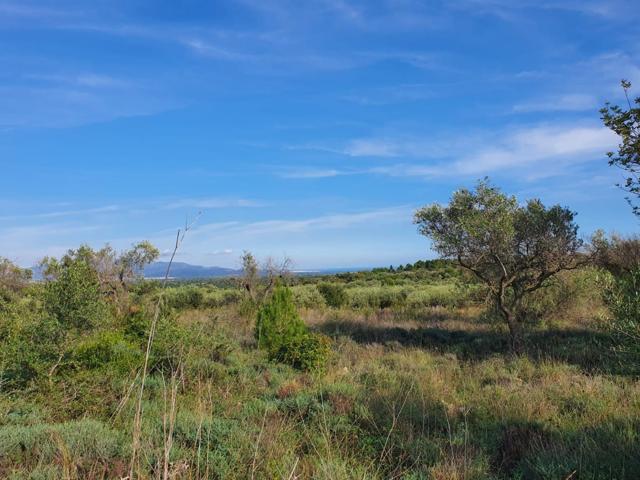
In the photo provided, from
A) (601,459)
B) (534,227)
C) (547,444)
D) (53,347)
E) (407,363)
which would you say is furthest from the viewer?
(534,227)

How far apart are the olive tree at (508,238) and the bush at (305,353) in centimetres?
465

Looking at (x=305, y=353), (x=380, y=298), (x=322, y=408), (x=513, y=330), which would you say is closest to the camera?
(x=322, y=408)

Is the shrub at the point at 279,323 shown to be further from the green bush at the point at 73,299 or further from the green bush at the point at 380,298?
the green bush at the point at 380,298

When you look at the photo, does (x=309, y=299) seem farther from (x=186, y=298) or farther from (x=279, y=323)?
(x=279, y=323)

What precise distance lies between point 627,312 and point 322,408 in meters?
4.19

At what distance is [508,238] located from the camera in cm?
1334

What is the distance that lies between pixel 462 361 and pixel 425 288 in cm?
1935

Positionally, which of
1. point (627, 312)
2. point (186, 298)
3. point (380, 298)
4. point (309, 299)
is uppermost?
point (627, 312)

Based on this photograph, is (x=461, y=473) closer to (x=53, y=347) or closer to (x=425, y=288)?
(x=53, y=347)

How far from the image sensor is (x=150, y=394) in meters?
8.62

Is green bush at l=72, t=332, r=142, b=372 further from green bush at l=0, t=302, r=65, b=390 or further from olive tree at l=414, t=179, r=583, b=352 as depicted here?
olive tree at l=414, t=179, r=583, b=352

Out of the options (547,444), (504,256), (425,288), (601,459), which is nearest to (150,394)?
(547,444)

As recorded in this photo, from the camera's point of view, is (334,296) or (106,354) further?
(334,296)

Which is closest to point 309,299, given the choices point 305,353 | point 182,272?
point 305,353
